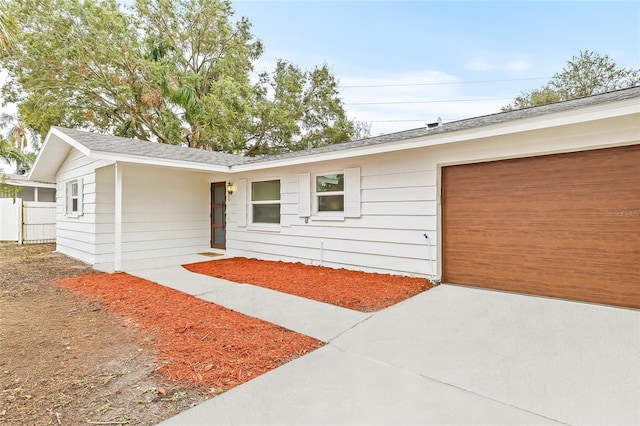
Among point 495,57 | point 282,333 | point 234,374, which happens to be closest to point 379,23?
point 495,57

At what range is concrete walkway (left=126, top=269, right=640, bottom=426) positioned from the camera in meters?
2.01

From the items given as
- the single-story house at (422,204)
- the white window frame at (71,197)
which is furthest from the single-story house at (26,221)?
the white window frame at (71,197)

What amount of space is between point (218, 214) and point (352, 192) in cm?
482

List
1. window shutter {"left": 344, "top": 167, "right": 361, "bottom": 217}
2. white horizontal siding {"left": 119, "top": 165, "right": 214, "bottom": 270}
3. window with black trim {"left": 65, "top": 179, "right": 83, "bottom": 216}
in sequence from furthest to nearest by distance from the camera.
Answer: window with black trim {"left": 65, "top": 179, "right": 83, "bottom": 216}, white horizontal siding {"left": 119, "top": 165, "right": 214, "bottom": 270}, window shutter {"left": 344, "top": 167, "right": 361, "bottom": 217}

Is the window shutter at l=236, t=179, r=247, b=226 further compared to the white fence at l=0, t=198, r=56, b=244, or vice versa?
the white fence at l=0, t=198, r=56, b=244

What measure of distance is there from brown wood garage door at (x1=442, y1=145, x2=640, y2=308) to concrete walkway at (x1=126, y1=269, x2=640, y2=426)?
1.25ft

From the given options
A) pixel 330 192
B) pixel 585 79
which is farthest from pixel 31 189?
pixel 585 79

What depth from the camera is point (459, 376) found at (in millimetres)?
2457

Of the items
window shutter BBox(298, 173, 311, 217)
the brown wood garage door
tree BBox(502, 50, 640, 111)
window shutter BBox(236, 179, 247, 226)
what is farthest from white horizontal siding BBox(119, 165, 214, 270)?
tree BBox(502, 50, 640, 111)

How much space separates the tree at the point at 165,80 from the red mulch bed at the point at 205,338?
12.1 metres

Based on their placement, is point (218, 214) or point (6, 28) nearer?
point (6, 28)

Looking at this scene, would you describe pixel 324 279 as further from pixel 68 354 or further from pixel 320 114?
pixel 320 114

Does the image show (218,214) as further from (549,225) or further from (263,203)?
(549,225)

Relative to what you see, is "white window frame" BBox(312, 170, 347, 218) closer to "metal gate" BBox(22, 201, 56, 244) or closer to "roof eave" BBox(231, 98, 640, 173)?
"roof eave" BBox(231, 98, 640, 173)
